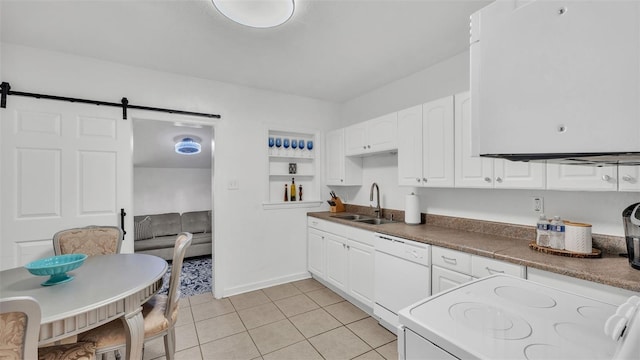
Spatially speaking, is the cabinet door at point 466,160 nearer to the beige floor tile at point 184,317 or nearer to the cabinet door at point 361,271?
the cabinet door at point 361,271

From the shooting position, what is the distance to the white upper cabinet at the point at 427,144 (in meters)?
2.22

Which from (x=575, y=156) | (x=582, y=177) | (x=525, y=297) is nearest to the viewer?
(x=575, y=156)

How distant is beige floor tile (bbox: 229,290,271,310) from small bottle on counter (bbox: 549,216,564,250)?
2600 mm

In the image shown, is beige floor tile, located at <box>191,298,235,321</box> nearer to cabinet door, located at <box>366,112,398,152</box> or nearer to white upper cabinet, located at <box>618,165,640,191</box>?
cabinet door, located at <box>366,112,398,152</box>

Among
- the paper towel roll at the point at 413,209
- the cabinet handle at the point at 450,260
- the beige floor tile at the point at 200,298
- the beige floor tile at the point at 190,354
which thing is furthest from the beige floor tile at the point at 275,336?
the paper towel roll at the point at 413,209

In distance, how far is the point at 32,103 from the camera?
2311 mm

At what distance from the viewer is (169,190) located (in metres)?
5.03

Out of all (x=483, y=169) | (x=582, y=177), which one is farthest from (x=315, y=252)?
(x=582, y=177)

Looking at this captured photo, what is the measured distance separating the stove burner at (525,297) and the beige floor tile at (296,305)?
213 cm

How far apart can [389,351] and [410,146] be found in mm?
1727

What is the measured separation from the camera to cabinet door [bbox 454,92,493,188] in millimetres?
2002

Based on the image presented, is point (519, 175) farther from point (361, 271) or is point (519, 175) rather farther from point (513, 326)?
point (361, 271)

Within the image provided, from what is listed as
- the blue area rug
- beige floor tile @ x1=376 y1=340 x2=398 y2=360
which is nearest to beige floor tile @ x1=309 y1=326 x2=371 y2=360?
beige floor tile @ x1=376 y1=340 x2=398 y2=360

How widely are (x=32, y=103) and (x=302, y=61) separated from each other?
236 cm
